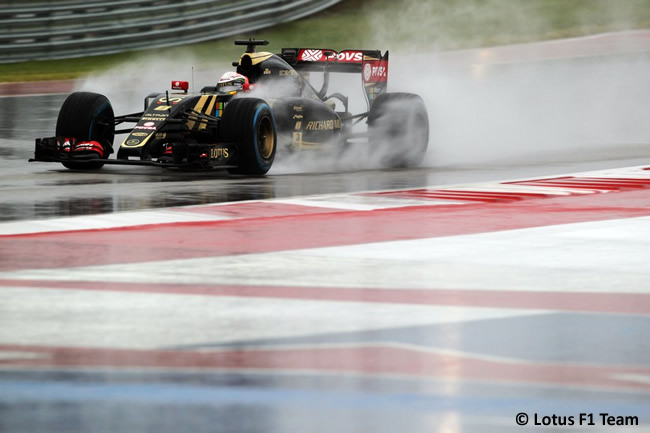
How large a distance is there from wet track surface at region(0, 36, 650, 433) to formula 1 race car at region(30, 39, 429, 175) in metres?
2.08

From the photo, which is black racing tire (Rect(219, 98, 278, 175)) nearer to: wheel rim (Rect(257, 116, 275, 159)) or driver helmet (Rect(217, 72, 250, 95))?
wheel rim (Rect(257, 116, 275, 159))

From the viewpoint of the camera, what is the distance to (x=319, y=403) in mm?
4254

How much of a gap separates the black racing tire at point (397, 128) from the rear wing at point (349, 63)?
43 cm

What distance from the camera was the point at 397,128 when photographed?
15445mm

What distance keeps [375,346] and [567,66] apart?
2459 centimetres

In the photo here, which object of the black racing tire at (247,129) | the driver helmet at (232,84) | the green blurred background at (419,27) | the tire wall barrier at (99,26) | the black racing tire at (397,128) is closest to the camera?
the black racing tire at (247,129)

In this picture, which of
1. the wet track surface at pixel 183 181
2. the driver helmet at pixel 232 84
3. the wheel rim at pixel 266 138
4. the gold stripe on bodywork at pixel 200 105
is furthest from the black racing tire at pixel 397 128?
the gold stripe on bodywork at pixel 200 105

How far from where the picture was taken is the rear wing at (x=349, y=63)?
15641 millimetres

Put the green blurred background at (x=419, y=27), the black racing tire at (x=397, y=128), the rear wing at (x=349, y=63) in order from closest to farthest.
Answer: the black racing tire at (x=397, y=128) → the rear wing at (x=349, y=63) → the green blurred background at (x=419, y=27)

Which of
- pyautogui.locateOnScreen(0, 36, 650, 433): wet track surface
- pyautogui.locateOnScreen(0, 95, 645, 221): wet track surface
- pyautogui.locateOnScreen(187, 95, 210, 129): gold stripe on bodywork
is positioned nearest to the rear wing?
pyautogui.locateOnScreen(0, 95, 645, 221): wet track surface

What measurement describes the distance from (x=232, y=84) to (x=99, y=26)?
51.7 feet

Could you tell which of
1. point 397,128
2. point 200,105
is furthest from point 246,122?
point 397,128

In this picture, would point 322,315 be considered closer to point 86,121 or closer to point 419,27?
point 86,121

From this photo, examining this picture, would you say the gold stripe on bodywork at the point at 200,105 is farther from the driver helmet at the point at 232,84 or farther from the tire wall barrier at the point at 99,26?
the tire wall barrier at the point at 99,26
